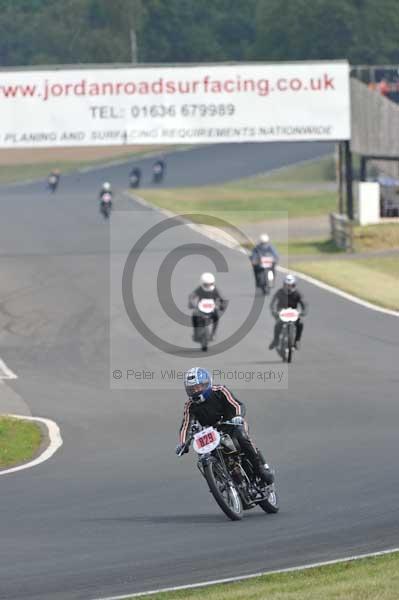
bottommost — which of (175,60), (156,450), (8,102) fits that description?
A: (156,450)

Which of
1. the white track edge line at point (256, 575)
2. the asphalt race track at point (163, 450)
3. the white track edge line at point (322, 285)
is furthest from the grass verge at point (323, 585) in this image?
the white track edge line at point (322, 285)

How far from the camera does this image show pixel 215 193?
244 ft

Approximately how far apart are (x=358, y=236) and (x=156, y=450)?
30.0m

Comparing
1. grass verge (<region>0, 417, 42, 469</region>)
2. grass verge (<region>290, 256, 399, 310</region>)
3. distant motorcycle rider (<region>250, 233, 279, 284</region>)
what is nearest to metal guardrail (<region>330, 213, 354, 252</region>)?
grass verge (<region>290, 256, 399, 310</region>)

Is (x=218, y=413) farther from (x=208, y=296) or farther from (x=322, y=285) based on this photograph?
(x=322, y=285)

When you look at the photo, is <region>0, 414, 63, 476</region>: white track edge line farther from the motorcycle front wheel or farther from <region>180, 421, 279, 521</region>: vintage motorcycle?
the motorcycle front wheel

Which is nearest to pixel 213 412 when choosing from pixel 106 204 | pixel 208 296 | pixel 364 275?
pixel 208 296

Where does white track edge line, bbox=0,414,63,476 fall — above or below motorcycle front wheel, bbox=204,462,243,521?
below

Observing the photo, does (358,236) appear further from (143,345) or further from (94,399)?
(94,399)

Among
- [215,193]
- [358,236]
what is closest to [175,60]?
[215,193]

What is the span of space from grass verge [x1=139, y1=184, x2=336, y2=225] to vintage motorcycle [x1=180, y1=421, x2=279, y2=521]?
155ft

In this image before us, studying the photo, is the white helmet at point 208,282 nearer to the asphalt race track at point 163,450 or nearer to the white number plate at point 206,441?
the asphalt race track at point 163,450

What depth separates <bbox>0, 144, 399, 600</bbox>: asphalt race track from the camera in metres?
11.5

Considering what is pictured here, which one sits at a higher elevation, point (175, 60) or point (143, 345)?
point (175, 60)
